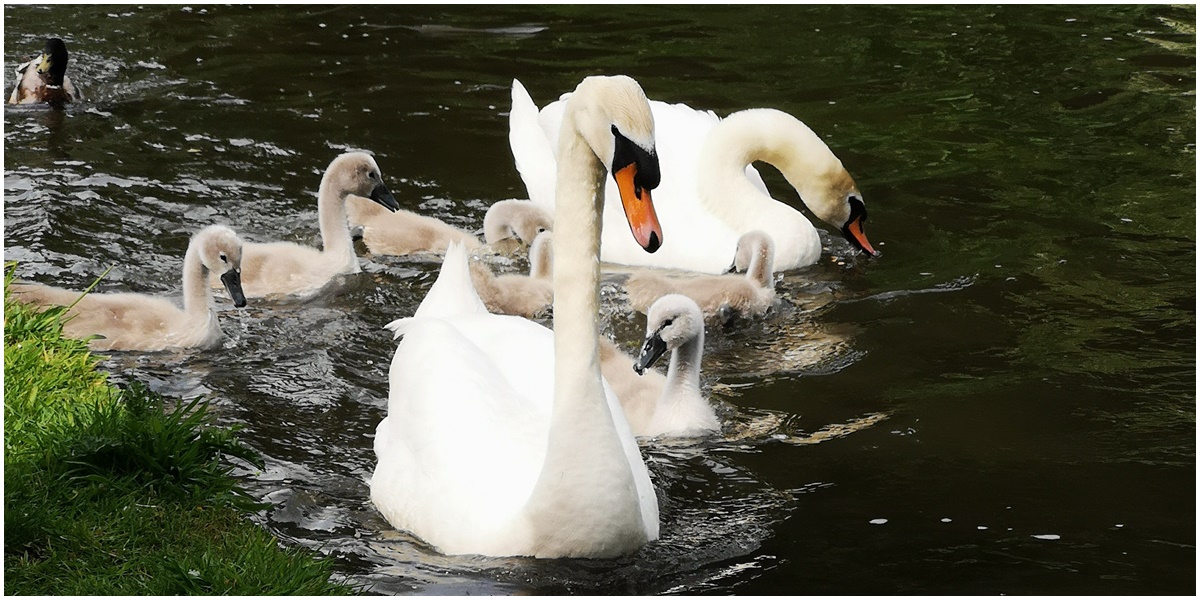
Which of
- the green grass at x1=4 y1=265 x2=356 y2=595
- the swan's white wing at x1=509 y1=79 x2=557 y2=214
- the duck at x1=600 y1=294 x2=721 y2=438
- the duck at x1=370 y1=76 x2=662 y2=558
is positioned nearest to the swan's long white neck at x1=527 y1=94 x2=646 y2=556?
the duck at x1=370 y1=76 x2=662 y2=558

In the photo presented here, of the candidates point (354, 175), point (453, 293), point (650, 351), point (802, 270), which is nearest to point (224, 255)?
point (354, 175)

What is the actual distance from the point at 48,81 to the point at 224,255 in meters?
4.08

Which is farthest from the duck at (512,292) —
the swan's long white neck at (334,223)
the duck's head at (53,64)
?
the duck's head at (53,64)

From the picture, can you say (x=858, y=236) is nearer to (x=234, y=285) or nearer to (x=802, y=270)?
(x=802, y=270)

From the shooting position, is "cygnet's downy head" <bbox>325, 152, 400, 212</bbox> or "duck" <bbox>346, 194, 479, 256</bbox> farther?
"duck" <bbox>346, 194, 479, 256</bbox>

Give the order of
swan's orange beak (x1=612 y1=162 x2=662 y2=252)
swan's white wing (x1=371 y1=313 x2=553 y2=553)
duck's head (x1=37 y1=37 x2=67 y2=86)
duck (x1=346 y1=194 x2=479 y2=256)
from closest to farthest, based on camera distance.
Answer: swan's orange beak (x1=612 y1=162 x2=662 y2=252), swan's white wing (x1=371 y1=313 x2=553 y2=553), duck (x1=346 y1=194 x2=479 y2=256), duck's head (x1=37 y1=37 x2=67 y2=86)

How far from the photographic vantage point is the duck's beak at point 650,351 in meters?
6.39

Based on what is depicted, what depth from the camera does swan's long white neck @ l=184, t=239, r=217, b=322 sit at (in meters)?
7.09

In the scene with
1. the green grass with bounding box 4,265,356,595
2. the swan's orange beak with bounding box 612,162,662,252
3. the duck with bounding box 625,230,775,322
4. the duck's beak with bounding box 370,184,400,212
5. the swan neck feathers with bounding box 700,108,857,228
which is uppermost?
the swan's orange beak with bounding box 612,162,662,252

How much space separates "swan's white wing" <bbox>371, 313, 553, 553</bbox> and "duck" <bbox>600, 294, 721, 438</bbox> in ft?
2.45

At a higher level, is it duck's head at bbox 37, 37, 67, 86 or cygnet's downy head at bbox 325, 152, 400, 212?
duck's head at bbox 37, 37, 67, 86

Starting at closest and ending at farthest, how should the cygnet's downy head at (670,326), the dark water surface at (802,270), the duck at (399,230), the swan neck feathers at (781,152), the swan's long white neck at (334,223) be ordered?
the dark water surface at (802,270) → the cygnet's downy head at (670,326) → the swan's long white neck at (334,223) → the duck at (399,230) → the swan neck feathers at (781,152)

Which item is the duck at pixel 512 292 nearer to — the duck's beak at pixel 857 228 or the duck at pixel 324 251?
the duck at pixel 324 251

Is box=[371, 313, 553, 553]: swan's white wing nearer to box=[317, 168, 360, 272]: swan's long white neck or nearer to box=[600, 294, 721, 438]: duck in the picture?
box=[600, 294, 721, 438]: duck
